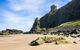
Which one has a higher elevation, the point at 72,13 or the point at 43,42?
the point at 72,13

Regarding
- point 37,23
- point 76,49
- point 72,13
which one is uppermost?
point 72,13

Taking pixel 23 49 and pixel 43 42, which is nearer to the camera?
pixel 23 49

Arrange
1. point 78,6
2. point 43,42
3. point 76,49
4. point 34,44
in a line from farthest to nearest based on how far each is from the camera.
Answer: point 78,6 → point 43,42 → point 34,44 → point 76,49

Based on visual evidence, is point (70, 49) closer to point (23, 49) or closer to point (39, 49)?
point (39, 49)

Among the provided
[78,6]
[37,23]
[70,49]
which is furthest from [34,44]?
[78,6]

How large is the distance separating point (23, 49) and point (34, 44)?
3.04m

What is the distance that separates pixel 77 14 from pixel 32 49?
571 feet

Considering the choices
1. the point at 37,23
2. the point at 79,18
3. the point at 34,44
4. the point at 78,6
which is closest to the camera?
the point at 34,44

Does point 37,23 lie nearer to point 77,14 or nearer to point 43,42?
point 77,14

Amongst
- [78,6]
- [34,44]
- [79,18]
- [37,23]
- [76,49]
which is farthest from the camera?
[78,6]

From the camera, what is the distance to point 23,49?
1711 centimetres

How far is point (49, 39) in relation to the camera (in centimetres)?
2286

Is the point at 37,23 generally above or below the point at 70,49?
above

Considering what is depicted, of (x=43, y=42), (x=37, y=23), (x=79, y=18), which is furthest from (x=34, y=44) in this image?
(x=79, y=18)
